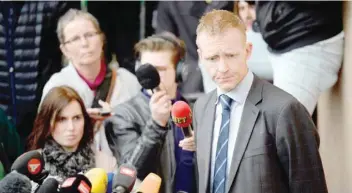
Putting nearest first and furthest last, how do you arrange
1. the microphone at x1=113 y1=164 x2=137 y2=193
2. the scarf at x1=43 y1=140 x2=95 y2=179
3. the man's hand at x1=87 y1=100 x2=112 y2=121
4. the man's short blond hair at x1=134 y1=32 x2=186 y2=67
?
the microphone at x1=113 y1=164 x2=137 y2=193
the scarf at x1=43 y1=140 x2=95 y2=179
the man's short blond hair at x1=134 y1=32 x2=186 y2=67
the man's hand at x1=87 y1=100 x2=112 y2=121

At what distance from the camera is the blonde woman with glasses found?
2.84 meters

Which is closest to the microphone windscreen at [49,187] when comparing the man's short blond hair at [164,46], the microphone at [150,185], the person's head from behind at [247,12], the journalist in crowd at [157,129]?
the microphone at [150,185]

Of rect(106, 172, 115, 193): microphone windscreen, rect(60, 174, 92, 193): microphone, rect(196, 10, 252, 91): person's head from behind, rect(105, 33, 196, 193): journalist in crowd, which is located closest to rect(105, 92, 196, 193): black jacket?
rect(105, 33, 196, 193): journalist in crowd

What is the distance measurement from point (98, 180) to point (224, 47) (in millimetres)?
534

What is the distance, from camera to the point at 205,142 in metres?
1.93

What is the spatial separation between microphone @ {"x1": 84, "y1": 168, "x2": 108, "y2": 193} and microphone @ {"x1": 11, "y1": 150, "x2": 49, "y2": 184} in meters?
0.15

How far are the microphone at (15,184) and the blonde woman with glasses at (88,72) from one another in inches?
46.1

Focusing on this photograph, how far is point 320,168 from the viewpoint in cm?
182

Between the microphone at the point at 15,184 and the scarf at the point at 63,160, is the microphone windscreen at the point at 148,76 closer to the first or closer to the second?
the scarf at the point at 63,160

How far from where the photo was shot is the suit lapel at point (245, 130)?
1817 mm

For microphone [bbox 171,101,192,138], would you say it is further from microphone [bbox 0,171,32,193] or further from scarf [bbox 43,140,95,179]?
scarf [bbox 43,140,95,179]

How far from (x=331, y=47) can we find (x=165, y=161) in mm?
820

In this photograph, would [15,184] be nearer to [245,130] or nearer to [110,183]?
[110,183]

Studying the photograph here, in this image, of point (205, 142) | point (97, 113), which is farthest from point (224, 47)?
point (97, 113)
